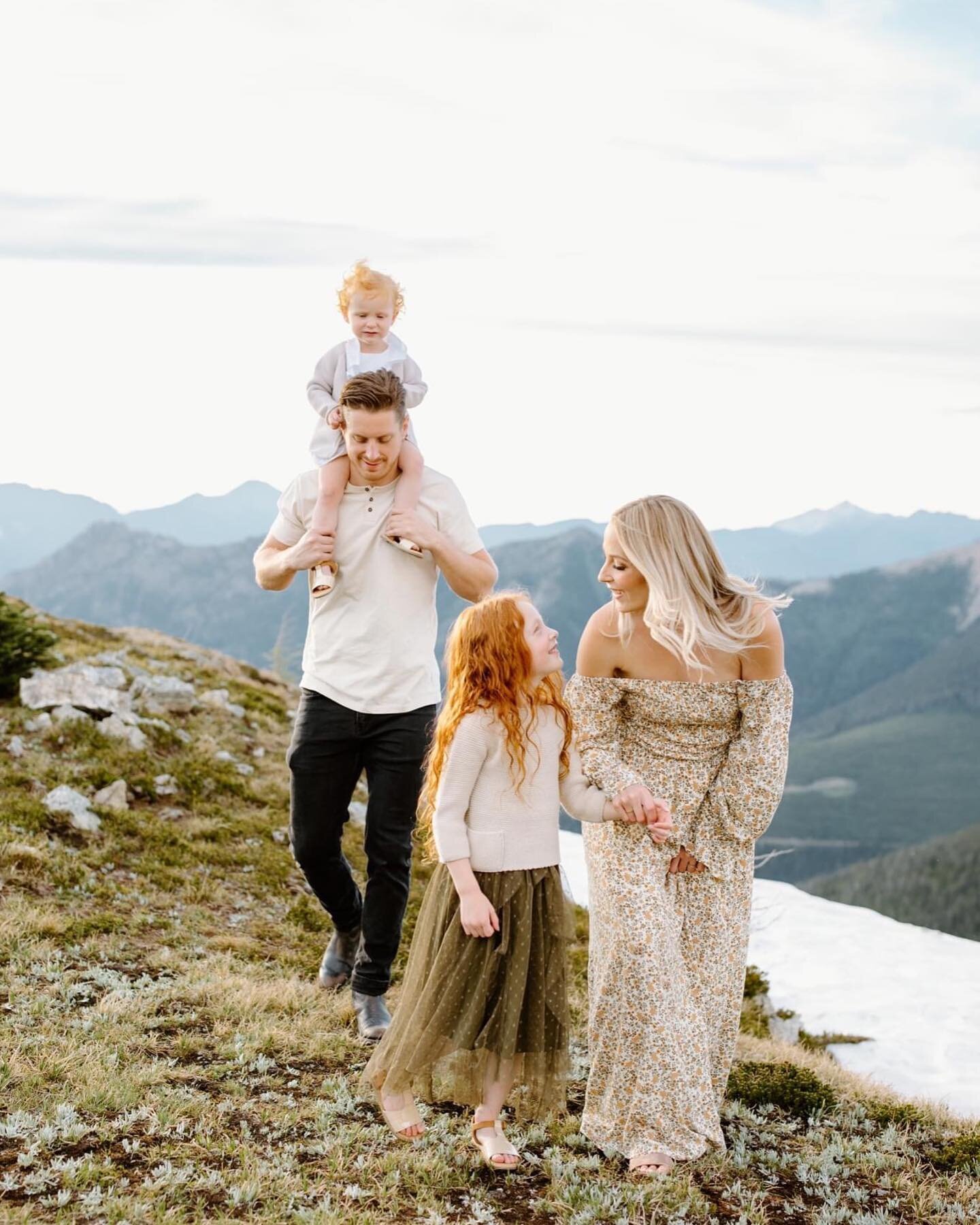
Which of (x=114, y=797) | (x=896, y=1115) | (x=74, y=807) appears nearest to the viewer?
(x=896, y=1115)

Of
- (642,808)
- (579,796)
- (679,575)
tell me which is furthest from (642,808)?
(679,575)

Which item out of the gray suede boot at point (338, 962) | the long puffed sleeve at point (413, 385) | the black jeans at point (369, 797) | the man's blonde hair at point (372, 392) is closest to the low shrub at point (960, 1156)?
the black jeans at point (369, 797)

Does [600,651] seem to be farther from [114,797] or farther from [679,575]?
[114,797]

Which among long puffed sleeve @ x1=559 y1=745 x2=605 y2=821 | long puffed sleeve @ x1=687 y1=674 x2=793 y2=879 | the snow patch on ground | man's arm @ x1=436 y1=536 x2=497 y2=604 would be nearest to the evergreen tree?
the snow patch on ground

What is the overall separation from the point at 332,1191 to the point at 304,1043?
164 cm

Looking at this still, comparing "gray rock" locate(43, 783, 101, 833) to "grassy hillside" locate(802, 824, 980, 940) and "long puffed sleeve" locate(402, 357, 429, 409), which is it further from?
"grassy hillside" locate(802, 824, 980, 940)

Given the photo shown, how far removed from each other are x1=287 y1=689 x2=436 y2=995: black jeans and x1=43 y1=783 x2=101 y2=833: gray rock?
436 centimetres

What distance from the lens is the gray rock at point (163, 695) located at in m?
13.6

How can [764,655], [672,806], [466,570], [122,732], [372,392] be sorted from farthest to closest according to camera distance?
1. [122,732]
2. [466,570]
3. [372,392]
4. [672,806]
5. [764,655]

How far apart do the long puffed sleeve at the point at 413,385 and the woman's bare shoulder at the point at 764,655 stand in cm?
233

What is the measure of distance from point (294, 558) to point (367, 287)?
68.3 inches

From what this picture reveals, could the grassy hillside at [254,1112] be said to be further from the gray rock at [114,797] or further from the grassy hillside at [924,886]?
the grassy hillside at [924,886]

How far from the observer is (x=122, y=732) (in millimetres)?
12156

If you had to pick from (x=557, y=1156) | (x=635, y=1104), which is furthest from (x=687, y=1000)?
(x=557, y=1156)
